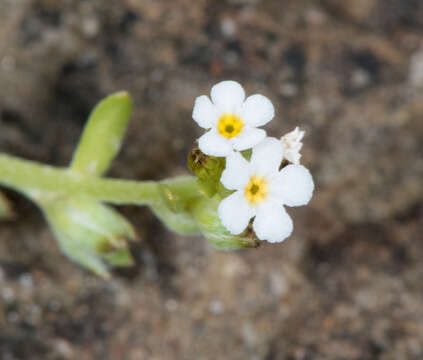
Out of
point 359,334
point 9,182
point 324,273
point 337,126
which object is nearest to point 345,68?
point 337,126

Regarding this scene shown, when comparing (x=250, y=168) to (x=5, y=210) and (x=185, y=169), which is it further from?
(x=5, y=210)

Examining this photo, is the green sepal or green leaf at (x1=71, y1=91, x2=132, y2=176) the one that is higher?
green leaf at (x1=71, y1=91, x2=132, y2=176)

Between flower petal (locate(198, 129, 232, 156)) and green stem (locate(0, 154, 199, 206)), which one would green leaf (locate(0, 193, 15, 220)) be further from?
flower petal (locate(198, 129, 232, 156))

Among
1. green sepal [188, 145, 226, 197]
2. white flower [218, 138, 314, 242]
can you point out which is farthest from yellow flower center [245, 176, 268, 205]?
green sepal [188, 145, 226, 197]

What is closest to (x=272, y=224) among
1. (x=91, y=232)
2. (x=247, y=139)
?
Answer: (x=247, y=139)

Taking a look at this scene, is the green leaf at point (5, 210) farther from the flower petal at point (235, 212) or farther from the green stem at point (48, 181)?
the flower petal at point (235, 212)

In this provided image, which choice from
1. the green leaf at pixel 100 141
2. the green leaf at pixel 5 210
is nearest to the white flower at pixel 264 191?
the green leaf at pixel 100 141

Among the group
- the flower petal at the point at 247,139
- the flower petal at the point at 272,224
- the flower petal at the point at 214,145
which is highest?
the flower petal at the point at 247,139
